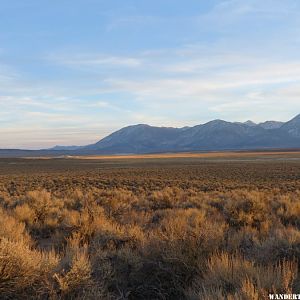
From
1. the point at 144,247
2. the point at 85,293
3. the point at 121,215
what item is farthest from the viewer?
the point at 121,215

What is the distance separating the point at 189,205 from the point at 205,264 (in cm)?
1074

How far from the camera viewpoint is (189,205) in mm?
16859

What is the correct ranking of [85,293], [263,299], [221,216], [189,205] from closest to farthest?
[263,299]
[85,293]
[221,216]
[189,205]

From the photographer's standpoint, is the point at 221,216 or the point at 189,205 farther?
the point at 189,205

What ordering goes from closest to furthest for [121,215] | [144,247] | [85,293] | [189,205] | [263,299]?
[263,299], [85,293], [144,247], [121,215], [189,205]

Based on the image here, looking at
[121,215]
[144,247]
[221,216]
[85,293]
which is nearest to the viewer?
[85,293]

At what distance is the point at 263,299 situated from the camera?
4.57m

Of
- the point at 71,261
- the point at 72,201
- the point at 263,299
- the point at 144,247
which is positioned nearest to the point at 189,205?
the point at 72,201

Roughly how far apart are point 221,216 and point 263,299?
27.6 feet

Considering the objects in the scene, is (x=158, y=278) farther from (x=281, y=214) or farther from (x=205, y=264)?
(x=281, y=214)

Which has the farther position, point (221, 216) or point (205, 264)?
point (221, 216)

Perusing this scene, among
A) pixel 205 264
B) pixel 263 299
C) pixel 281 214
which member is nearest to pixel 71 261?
pixel 205 264

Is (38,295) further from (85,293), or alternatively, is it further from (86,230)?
(86,230)

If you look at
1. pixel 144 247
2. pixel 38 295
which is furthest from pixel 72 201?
pixel 38 295
